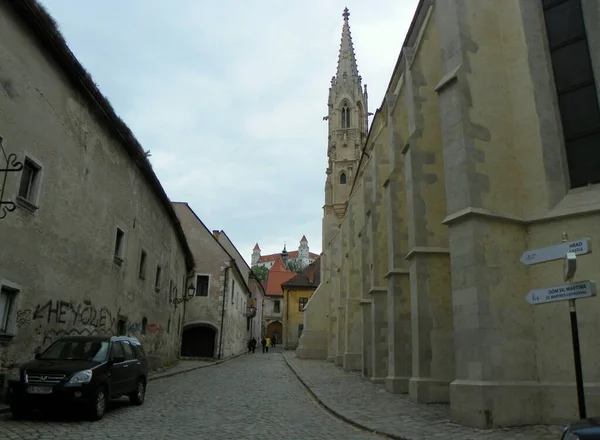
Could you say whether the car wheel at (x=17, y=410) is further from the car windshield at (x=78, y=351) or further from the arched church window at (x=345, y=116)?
the arched church window at (x=345, y=116)

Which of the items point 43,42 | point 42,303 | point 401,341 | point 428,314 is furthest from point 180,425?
point 43,42

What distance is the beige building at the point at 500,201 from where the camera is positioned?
28.9 feet

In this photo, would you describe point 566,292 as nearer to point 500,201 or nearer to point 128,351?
point 500,201

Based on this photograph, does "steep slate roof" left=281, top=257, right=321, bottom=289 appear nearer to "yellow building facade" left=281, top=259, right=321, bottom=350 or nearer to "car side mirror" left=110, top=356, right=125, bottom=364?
"yellow building facade" left=281, top=259, right=321, bottom=350

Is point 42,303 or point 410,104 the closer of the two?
point 42,303

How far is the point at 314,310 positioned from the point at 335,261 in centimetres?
387

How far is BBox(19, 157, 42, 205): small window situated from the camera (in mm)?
11234

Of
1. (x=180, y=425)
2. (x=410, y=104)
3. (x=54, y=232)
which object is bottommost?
(x=180, y=425)

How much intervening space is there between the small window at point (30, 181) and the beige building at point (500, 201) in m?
9.04

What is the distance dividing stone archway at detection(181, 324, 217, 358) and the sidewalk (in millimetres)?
20167

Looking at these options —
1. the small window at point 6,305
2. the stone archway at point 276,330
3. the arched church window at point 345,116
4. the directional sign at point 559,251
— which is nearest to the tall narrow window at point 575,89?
the directional sign at point 559,251

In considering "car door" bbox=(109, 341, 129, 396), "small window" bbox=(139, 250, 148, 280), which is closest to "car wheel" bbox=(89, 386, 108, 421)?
"car door" bbox=(109, 341, 129, 396)

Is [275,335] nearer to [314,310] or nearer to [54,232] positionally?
[314,310]

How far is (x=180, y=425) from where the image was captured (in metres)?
8.78
